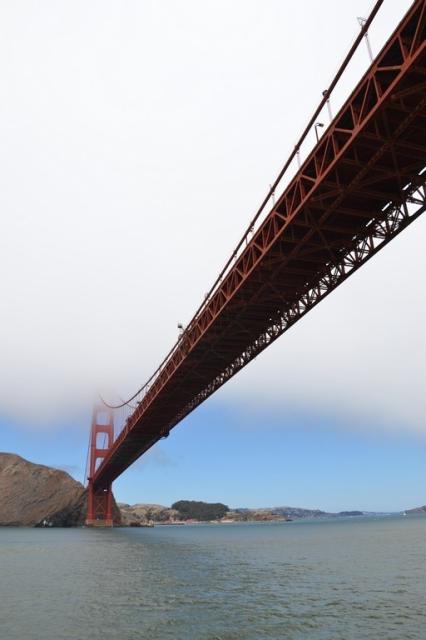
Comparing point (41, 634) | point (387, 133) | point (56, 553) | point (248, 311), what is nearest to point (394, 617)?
point (41, 634)

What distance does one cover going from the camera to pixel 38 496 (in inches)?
3866

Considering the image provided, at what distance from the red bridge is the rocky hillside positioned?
239 feet

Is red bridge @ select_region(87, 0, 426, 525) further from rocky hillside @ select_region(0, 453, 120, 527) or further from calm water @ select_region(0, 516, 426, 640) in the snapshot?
rocky hillside @ select_region(0, 453, 120, 527)

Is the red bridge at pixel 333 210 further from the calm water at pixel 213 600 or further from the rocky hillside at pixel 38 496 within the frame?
the rocky hillside at pixel 38 496

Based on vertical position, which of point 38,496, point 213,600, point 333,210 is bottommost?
point 213,600

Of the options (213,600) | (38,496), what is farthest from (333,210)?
(38,496)

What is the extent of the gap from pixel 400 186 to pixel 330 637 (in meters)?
11.9

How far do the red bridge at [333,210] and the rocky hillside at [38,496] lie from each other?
72828 mm

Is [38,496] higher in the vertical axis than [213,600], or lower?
higher

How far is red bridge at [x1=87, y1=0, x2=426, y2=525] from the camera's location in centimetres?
1109

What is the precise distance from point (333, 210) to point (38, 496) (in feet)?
325

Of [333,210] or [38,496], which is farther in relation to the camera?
[38,496]

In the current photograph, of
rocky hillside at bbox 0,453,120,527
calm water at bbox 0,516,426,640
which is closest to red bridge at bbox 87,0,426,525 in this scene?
calm water at bbox 0,516,426,640

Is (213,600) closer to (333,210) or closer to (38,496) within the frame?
(333,210)
